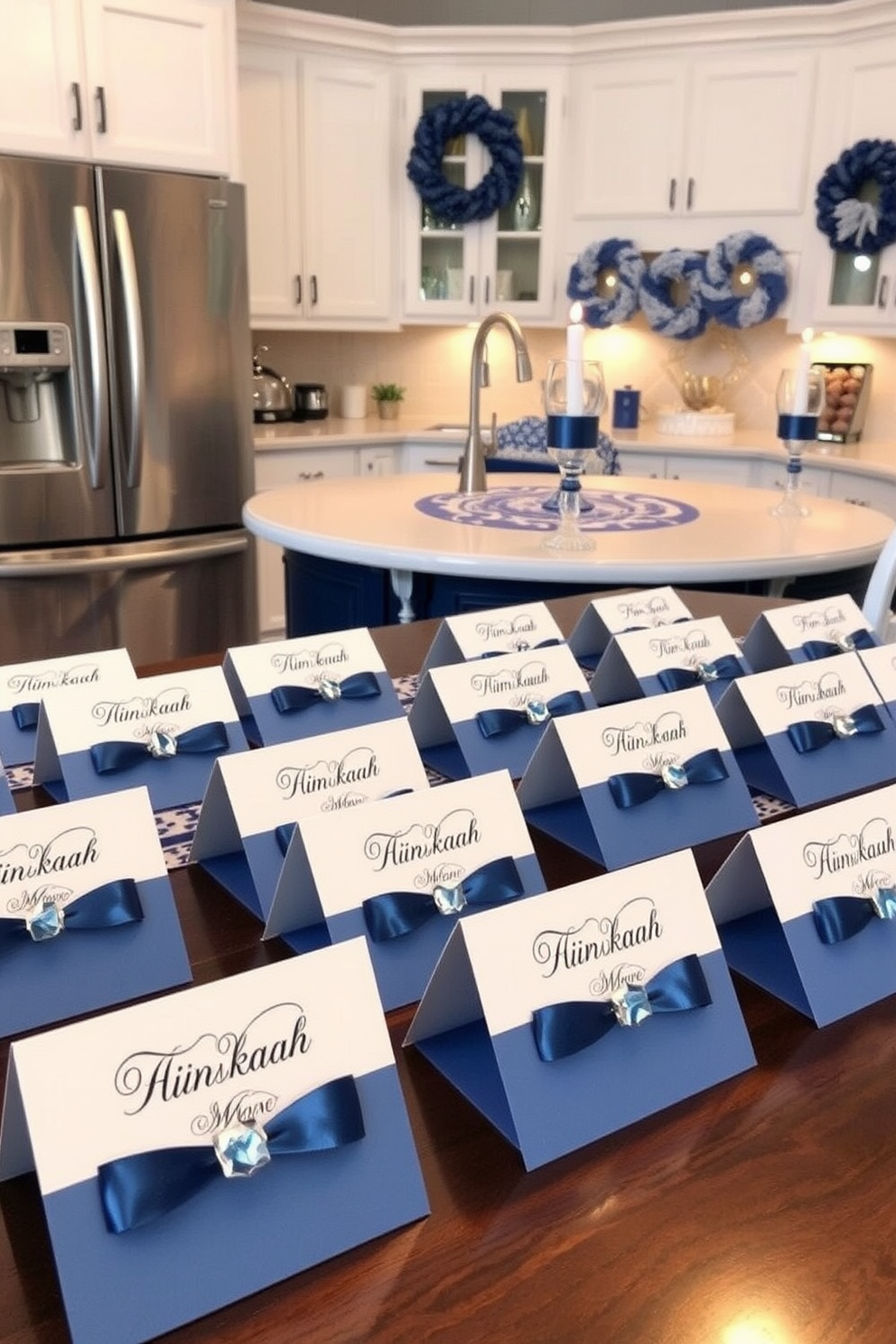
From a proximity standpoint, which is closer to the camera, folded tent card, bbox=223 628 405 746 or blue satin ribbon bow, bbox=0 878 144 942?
blue satin ribbon bow, bbox=0 878 144 942

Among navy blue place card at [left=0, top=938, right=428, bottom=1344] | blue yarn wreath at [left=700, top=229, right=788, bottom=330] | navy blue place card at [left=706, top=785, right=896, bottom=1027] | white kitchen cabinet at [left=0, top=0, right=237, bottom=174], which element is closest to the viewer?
navy blue place card at [left=0, top=938, right=428, bottom=1344]

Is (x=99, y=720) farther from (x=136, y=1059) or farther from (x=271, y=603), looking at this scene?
(x=271, y=603)

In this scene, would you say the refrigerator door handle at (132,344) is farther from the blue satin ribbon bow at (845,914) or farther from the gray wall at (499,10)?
the blue satin ribbon bow at (845,914)

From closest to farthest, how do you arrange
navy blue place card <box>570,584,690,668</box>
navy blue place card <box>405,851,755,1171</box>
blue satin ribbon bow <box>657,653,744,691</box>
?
1. navy blue place card <box>405,851,755,1171</box>
2. blue satin ribbon bow <box>657,653,744,691</box>
3. navy blue place card <box>570,584,690,668</box>

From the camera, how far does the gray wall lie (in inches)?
170

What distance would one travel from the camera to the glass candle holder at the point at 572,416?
1762 mm

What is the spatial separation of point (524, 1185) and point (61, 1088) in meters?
0.21

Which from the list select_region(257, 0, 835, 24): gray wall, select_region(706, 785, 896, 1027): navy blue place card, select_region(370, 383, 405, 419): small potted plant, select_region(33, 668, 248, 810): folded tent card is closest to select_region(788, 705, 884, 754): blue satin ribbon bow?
select_region(706, 785, 896, 1027): navy blue place card

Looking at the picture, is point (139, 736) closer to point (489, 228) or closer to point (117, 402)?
point (117, 402)

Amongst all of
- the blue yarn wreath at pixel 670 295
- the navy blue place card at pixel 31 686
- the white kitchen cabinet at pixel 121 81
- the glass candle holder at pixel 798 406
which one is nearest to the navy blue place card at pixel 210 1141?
the navy blue place card at pixel 31 686

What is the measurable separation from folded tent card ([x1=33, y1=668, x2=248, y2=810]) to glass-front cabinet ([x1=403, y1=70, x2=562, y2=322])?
3932 millimetres

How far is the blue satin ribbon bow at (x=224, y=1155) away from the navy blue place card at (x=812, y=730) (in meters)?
0.52

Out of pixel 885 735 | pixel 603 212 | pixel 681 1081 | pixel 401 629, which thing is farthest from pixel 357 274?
pixel 681 1081

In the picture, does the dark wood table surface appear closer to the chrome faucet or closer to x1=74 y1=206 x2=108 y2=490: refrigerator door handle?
the chrome faucet
